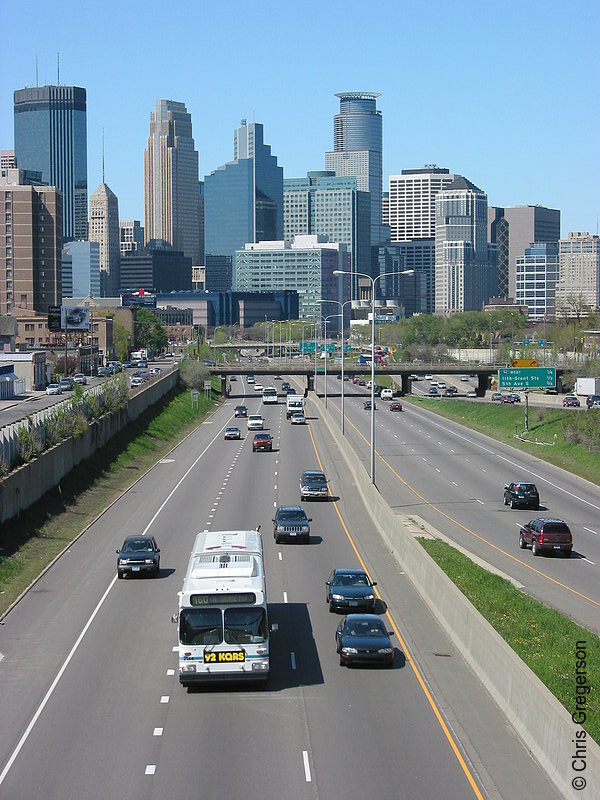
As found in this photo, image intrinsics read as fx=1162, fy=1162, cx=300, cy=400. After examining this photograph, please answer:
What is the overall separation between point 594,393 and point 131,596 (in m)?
99.2

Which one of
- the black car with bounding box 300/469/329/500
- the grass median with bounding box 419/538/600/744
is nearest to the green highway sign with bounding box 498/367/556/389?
the black car with bounding box 300/469/329/500

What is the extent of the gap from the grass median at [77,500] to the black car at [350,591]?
31.6 ft

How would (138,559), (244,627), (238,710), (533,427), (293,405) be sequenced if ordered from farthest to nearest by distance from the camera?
1. (293,405)
2. (533,427)
3. (138,559)
4. (244,627)
5. (238,710)

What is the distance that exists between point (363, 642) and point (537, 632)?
4552 mm

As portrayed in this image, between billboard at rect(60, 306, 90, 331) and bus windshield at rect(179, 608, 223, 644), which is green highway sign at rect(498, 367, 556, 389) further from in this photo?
billboard at rect(60, 306, 90, 331)

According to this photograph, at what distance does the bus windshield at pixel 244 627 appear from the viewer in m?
24.5

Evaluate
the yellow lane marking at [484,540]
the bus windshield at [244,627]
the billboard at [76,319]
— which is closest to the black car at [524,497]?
the yellow lane marking at [484,540]

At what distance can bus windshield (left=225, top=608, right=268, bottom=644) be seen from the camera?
80.3 ft

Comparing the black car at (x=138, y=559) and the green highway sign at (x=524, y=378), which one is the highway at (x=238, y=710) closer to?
the black car at (x=138, y=559)

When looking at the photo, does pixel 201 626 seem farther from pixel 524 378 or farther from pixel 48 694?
pixel 524 378

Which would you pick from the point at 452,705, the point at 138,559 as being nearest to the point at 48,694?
the point at 452,705

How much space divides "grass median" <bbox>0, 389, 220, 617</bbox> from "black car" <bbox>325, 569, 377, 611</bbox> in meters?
9.62

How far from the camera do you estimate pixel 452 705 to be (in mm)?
24000

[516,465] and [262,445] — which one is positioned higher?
[262,445]
